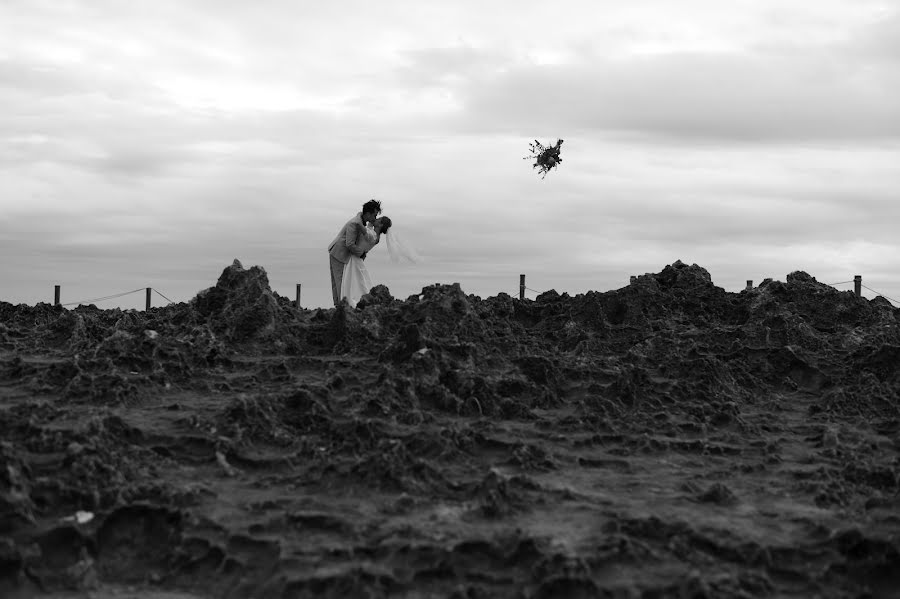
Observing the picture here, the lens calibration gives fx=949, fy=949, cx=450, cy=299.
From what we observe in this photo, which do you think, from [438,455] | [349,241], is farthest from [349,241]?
[438,455]

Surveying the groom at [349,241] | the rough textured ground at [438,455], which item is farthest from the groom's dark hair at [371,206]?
the rough textured ground at [438,455]

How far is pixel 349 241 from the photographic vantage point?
11.1 metres

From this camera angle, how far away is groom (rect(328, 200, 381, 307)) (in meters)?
11.1

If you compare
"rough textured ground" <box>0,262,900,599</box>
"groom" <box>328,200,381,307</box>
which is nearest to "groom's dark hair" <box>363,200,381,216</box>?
"groom" <box>328,200,381,307</box>

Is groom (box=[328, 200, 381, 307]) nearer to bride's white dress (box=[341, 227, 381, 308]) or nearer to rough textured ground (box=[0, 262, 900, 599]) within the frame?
bride's white dress (box=[341, 227, 381, 308])

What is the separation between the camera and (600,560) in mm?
4074

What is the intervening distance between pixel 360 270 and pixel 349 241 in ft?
1.51

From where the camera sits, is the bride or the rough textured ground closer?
the rough textured ground

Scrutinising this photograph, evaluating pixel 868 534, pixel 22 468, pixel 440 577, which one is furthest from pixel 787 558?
pixel 22 468

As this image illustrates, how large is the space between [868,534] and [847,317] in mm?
6488

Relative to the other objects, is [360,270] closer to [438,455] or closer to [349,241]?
[349,241]

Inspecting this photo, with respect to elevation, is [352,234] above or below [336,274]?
above

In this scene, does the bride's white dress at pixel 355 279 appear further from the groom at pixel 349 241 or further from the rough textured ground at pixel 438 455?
the rough textured ground at pixel 438 455

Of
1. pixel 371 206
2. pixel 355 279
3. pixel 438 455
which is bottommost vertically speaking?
pixel 438 455
